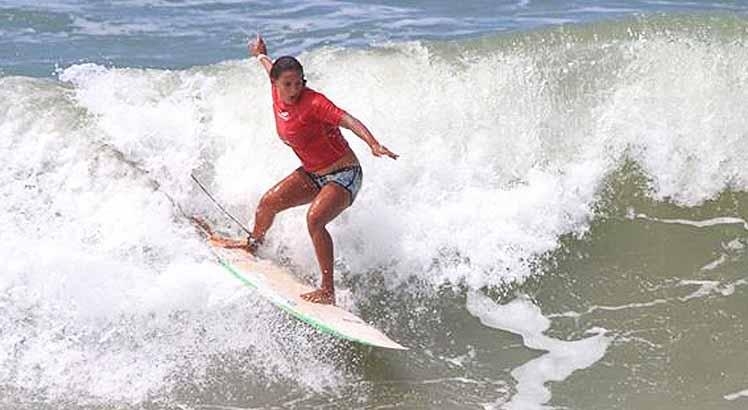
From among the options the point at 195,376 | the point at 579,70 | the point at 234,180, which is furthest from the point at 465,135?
the point at 195,376

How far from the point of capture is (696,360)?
5723mm

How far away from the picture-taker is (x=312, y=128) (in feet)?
18.7

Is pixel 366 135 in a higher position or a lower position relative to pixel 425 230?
higher

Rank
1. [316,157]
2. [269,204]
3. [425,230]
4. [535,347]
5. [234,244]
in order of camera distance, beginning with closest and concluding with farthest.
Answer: [316,157] < [535,347] < [269,204] < [234,244] < [425,230]

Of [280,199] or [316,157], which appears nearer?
[316,157]

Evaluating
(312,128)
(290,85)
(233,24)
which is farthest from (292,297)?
(233,24)

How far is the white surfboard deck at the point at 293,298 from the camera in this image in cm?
549

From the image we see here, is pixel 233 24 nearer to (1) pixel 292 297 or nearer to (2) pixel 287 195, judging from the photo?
(2) pixel 287 195

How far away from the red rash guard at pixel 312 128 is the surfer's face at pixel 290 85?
5 centimetres

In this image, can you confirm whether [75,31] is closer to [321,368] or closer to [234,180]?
[234,180]

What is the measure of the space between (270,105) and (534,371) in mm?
3171

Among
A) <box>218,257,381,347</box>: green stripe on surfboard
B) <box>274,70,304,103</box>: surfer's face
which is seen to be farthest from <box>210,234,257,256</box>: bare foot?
<box>274,70,304,103</box>: surfer's face

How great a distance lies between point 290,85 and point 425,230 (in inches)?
68.1

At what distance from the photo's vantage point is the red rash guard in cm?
557
